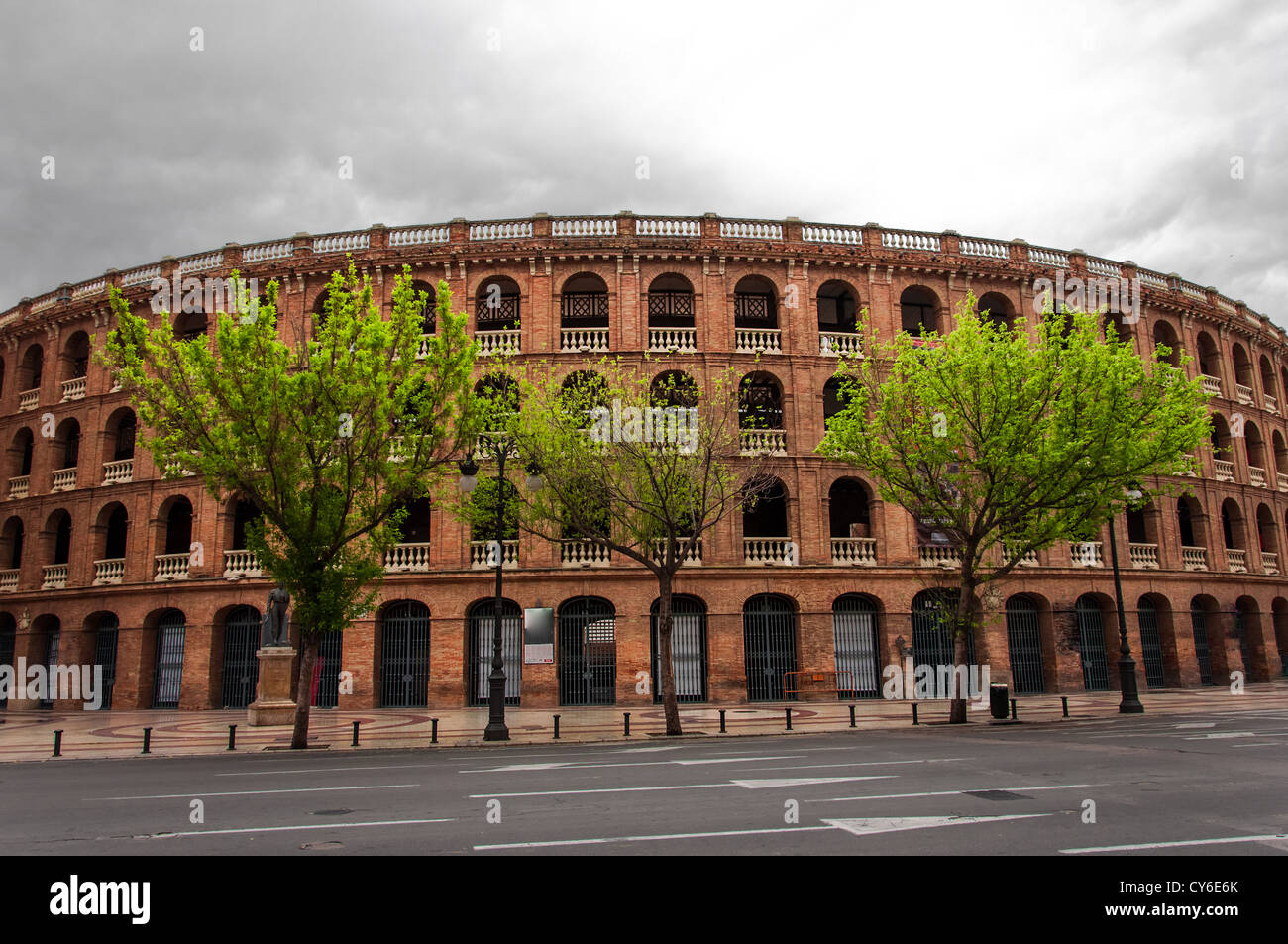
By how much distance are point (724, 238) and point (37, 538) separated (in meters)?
30.1

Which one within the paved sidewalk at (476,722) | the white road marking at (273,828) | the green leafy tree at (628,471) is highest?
the green leafy tree at (628,471)

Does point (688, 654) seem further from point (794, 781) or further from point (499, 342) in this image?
point (794, 781)

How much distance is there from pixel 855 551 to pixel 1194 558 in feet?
51.3

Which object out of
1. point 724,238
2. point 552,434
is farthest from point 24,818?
point 724,238

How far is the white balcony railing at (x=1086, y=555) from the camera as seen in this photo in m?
30.4

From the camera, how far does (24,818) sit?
364 inches

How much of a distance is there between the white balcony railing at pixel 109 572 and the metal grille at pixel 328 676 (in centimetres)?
902

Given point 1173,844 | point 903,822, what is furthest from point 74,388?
point 1173,844

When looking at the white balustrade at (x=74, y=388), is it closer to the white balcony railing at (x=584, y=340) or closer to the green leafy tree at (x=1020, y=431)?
the white balcony railing at (x=584, y=340)

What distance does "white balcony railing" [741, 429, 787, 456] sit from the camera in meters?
28.2

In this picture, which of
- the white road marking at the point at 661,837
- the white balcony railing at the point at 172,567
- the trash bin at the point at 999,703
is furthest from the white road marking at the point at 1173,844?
A: the white balcony railing at the point at 172,567

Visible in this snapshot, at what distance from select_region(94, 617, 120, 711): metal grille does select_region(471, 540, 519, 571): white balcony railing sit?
14.5 m

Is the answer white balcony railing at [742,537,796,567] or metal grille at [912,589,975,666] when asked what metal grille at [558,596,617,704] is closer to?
white balcony railing at [742,537,796,567]

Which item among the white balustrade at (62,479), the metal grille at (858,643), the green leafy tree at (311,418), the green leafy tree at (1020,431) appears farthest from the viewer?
the white balustrade at (62,479)
